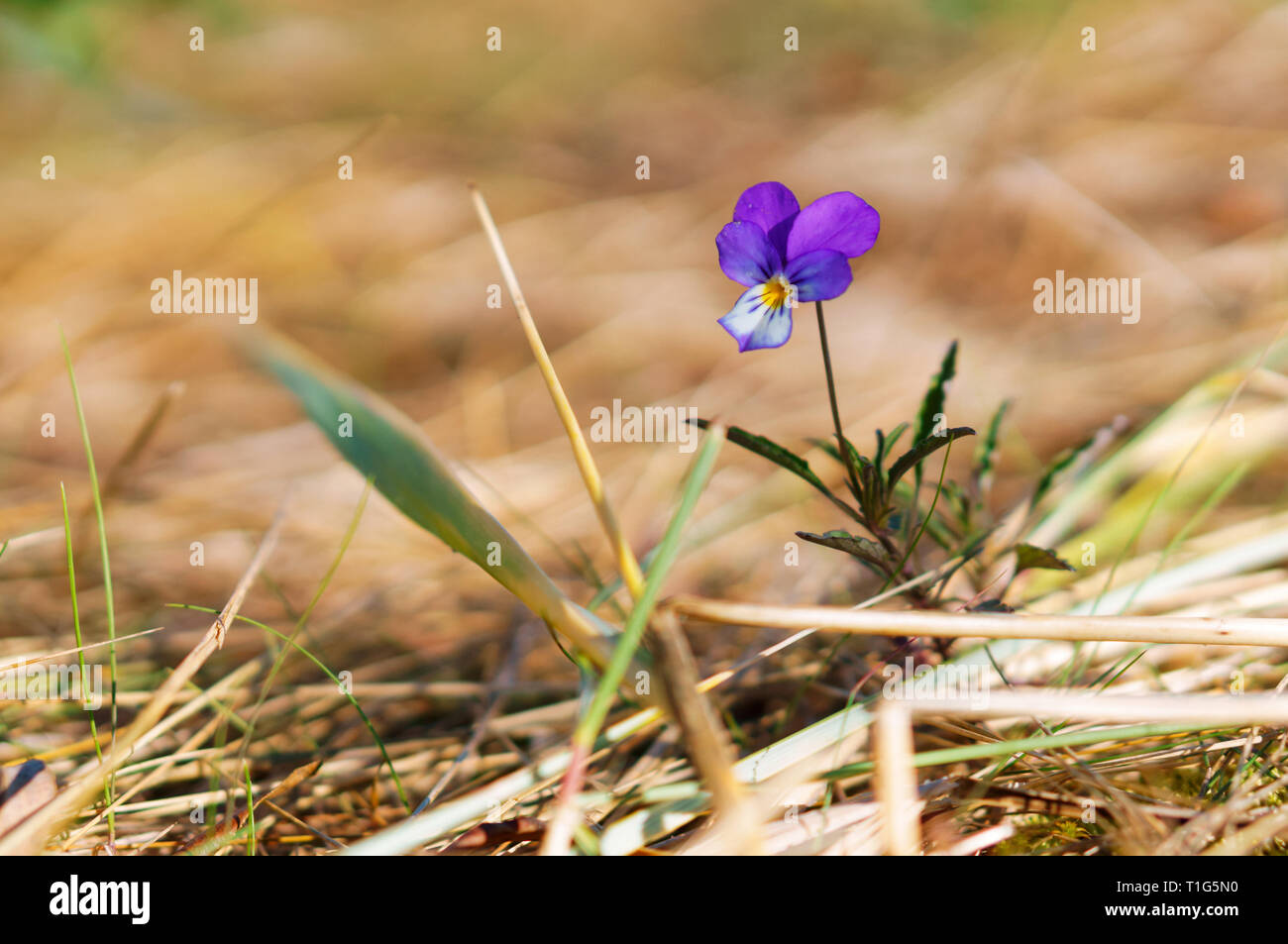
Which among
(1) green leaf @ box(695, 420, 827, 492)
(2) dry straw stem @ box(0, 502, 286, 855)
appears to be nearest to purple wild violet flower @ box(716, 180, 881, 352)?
(1) green leaf @ box(695, 420, 827, 492)

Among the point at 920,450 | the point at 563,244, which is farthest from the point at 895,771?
the point at 563,244

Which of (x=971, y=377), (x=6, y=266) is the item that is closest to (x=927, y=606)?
(x=971, y=377)

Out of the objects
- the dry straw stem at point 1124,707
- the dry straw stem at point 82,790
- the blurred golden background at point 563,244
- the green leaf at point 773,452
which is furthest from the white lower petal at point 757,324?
the blurred golden background at point 563,244

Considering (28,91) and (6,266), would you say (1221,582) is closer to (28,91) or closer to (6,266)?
(6,266)

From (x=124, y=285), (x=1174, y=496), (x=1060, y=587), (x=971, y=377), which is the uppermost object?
(x=124, y=285)

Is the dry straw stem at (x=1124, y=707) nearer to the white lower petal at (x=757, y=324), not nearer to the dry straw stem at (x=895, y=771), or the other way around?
the dry straw stem at (x=895, y=771)
